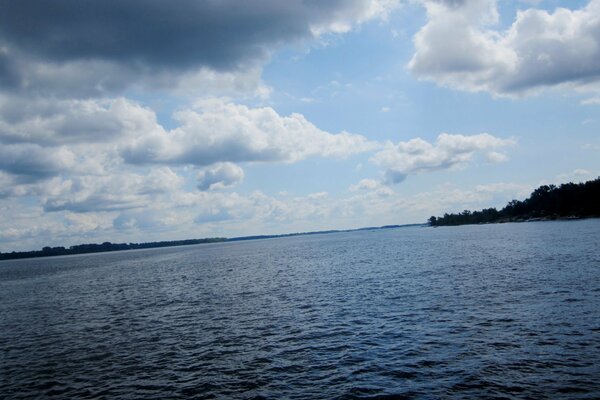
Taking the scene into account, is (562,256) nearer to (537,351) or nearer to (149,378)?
(537,351)

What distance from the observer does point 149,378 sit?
26.8m

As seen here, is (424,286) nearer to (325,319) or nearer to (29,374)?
(325,319)

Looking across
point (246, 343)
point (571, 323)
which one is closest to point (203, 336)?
point (246, 343)

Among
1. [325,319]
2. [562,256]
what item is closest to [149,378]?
[325,319]

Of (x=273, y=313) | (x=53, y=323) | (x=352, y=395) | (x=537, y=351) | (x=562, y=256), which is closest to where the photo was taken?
(x=352, y=395)

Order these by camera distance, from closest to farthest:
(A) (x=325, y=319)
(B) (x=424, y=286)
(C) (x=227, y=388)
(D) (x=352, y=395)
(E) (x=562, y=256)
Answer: (D) (x=352, y=395), (C) (x=227, y=388), (A) (x=325, y=319), (B) (x=424, y=286), (E) (x=562, y=256)

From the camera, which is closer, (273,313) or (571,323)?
(571,323)

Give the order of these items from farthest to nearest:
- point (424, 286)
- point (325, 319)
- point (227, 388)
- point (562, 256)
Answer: point (562, 256) < point (424, 286) < point (325, 319) < point (227, 388)

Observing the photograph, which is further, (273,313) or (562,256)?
(562,256)

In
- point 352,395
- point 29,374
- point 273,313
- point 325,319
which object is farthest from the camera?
point 273,313

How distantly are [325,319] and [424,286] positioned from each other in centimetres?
2097

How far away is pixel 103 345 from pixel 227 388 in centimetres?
1840

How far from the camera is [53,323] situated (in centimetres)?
4869

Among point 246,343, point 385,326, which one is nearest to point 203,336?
point 246,343
